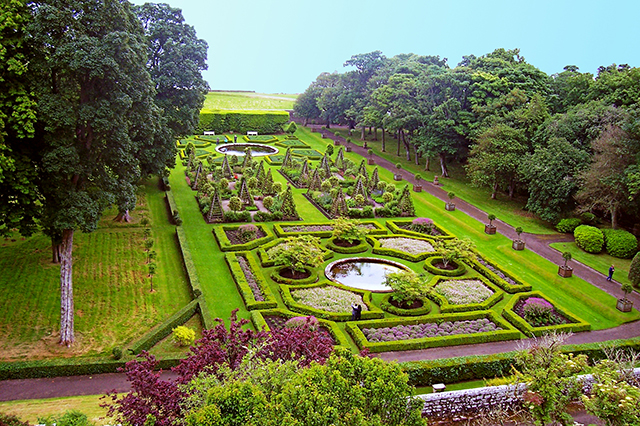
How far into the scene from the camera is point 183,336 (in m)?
22.5

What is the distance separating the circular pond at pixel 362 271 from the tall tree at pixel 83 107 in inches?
500

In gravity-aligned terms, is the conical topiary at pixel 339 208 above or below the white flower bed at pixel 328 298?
above

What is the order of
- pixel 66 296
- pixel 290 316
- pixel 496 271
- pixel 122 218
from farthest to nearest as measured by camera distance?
pixel 122 218 < pixel 496 271 < pixel 290 316 < pixel 66 296

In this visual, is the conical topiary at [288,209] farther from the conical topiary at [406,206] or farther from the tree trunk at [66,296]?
the tree trunk at [66,296]

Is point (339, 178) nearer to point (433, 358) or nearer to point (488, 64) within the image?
point (488, 64)

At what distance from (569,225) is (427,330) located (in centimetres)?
1911

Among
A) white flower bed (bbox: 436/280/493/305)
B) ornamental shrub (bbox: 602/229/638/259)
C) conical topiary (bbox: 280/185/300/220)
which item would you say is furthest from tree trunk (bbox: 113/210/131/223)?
ornamental shrub (bbox: 602/229/638/259)

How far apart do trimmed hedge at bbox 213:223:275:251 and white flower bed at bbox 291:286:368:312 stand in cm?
663

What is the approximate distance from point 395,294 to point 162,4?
27.0 m

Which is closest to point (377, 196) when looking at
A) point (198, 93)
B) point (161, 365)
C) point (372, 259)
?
point (372, 259)

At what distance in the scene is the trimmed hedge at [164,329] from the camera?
21922 mm

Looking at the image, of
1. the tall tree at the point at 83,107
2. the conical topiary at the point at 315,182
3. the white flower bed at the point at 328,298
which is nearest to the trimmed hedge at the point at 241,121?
the conical topiary at the point at 315,182

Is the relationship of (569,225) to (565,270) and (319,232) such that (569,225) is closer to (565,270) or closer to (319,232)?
(565,270)

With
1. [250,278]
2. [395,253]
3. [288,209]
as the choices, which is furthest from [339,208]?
[250,278]
